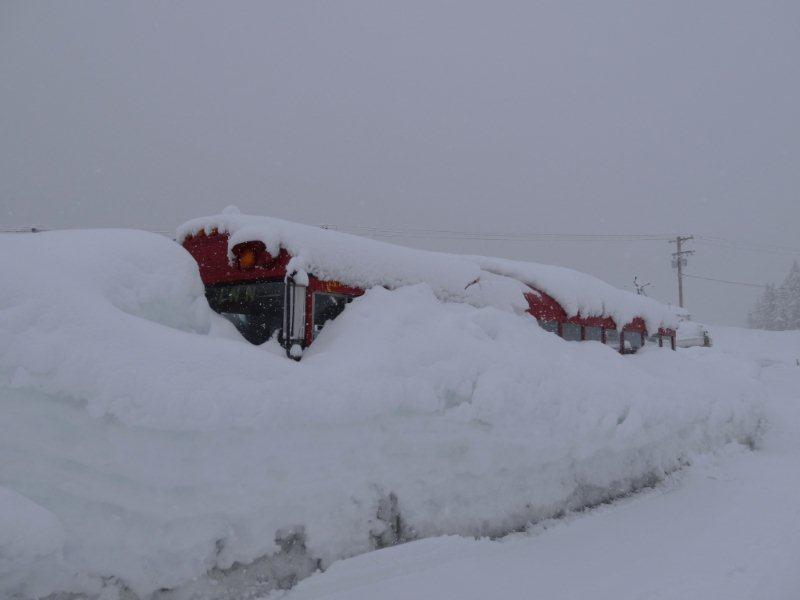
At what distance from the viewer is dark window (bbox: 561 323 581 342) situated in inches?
313

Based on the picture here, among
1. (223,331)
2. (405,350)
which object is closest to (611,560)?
(405,350)

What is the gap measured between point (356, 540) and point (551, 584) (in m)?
1.37

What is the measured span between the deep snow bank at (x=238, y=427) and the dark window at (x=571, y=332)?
1.95 metres

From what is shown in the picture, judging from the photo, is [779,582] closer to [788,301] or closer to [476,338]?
[476,338]

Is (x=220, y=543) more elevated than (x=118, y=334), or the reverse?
(x=118, y=334)

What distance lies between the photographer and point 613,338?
9.41 meters

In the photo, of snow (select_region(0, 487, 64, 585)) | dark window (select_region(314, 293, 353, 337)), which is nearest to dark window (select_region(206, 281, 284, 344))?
dark window (select_region(314, 293, 353, 337))

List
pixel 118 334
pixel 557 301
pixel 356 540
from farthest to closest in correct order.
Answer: pixel 557 301, pixel 356 540, pixel 118 334

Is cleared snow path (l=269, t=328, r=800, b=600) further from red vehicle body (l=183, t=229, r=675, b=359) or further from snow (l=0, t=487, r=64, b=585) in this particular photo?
red vehicle body (l=183, t=229, r=675, b=359)

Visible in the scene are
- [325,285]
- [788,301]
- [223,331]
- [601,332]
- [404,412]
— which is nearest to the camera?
[404,412]

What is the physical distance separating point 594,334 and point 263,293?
555 cm

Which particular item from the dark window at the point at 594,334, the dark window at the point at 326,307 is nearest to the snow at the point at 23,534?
the dark window at the point at 326,307

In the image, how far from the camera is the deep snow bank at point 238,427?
9.80 ft

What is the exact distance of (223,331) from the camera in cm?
470
